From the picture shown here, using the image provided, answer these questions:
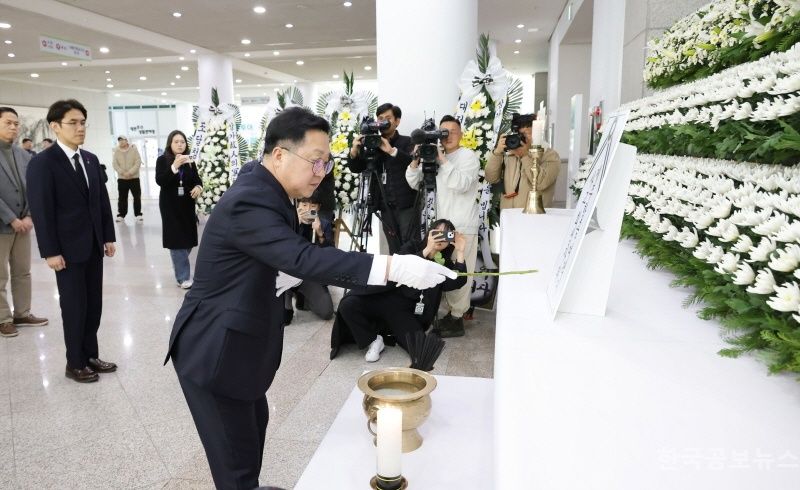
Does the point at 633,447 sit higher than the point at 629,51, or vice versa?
the point at 629,51

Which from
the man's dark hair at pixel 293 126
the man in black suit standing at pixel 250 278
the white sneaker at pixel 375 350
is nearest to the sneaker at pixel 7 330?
the white sneaker at pixel 375 350

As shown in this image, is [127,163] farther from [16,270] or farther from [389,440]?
[389,440]

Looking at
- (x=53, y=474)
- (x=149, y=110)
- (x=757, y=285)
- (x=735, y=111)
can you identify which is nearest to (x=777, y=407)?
(x=757, y=285)

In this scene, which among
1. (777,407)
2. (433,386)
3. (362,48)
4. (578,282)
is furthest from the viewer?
(362,48)

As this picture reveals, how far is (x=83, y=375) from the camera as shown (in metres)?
3.35

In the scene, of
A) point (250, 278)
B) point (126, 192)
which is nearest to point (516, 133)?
point (250, 278)

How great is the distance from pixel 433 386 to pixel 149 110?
999 inches

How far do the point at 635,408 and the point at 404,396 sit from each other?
2.56ft

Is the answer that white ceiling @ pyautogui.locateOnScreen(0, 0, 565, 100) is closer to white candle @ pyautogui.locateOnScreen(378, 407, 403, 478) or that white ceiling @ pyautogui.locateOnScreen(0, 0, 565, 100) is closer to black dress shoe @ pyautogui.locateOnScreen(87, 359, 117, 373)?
black dress shoe @ pyautogui.locateOnScreen(87, 359, 117, 373)

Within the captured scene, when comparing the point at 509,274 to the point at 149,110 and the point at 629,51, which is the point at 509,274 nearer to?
the point at 629,51

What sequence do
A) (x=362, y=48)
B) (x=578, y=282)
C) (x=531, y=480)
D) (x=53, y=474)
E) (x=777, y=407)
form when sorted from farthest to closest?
(x=362, y=48), (x=53, y=474), (x=578, y=282), (x=777, y=407), (x=531, y=480)

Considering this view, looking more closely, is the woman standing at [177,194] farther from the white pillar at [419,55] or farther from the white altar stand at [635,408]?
the white altar stand at [635,408]

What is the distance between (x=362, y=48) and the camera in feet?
43.4

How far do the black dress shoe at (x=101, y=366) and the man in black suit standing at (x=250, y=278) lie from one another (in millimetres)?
2195
